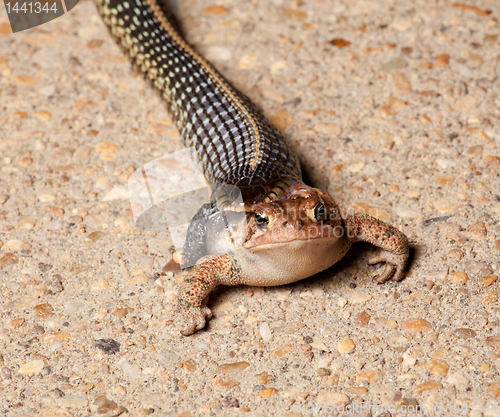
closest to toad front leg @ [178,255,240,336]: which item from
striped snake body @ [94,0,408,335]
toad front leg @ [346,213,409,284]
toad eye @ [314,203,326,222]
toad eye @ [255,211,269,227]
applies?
striped snake body @ [94,0,408,335]

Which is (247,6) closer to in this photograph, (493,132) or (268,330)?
(493,132)

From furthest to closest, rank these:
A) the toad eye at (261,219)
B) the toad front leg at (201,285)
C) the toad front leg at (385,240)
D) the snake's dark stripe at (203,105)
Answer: the snake's dark stripe at (203,105) < the toad front leg at (385,240) < the toad front leg at (201,285) < the toad eye at (261,219)

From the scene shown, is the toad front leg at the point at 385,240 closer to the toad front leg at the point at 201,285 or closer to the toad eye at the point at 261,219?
the toad eye at the point at 261,219

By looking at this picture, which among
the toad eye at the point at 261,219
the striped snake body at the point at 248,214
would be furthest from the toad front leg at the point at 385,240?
the toad eye at the point at 261,219

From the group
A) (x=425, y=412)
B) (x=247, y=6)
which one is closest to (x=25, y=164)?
(x=247, y=6)

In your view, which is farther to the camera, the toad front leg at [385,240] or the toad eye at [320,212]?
the toad front leg at [385,240]

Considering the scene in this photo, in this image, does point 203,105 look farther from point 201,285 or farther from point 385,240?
point 385,240

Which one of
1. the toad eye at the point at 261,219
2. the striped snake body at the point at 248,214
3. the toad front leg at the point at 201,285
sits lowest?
the toad front leg at the point at 201,285
